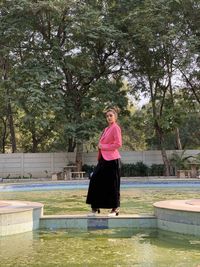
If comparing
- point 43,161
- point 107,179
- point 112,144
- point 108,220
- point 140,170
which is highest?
point 43,161

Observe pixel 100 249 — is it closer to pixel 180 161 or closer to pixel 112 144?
pixel 112 144

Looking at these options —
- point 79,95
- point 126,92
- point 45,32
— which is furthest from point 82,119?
point 45,32

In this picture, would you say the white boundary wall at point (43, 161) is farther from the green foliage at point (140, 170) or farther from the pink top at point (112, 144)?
the pink top at point (112, 144)

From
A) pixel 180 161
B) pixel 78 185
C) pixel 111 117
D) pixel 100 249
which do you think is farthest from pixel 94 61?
pixel 100 249

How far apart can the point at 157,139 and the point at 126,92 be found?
2995 millimetres

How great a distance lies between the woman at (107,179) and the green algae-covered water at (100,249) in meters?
0.40

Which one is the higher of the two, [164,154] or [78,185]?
[164,154]

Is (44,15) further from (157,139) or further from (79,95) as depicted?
(157,139)

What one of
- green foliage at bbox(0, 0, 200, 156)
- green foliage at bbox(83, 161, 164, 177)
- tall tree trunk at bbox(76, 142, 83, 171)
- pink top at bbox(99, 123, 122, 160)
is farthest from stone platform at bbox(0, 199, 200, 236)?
green foliage at bbox(83, 161, 164, 177)

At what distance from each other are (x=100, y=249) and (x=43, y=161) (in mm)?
16608

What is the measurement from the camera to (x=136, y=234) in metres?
5.05

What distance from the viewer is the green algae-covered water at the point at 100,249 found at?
371cm

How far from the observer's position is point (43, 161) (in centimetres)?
2066

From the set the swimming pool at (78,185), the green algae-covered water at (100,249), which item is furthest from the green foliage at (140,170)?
the green algae-covered water at (100,249)
